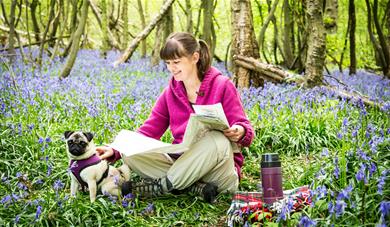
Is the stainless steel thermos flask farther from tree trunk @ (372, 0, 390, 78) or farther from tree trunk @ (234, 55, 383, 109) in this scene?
tree trunk @ (372, 0, 390, 78)

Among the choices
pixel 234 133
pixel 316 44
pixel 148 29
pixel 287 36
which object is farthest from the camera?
pixel 287 36

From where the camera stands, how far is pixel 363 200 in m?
2.68

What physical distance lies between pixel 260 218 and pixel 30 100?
436 centimetres

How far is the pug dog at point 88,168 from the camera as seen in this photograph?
3543 mm

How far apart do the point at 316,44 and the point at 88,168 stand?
479cm

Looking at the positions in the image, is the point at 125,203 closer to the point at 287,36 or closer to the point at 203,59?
the point at 203,59

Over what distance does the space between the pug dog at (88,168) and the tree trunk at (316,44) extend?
452cm

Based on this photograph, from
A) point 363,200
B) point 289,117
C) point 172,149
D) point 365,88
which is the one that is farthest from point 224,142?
point 365,88

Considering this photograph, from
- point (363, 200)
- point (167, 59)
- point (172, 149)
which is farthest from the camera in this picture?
→ point (167, 59)

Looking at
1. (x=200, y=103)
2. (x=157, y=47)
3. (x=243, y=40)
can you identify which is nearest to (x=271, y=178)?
(x=200, y=103)

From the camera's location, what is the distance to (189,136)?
3551mm

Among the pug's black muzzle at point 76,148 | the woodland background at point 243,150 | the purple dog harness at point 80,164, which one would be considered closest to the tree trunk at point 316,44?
the woodland background at point 243,150

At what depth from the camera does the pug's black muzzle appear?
3.51 meters

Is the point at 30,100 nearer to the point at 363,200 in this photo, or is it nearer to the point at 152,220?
the point at 152,220
